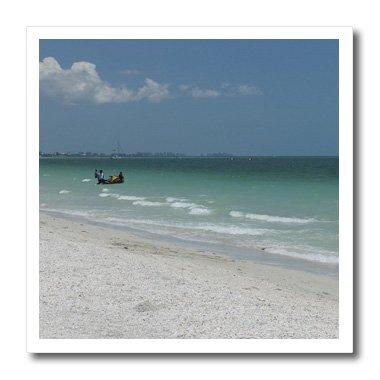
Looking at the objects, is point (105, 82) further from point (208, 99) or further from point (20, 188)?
point (20, 188)

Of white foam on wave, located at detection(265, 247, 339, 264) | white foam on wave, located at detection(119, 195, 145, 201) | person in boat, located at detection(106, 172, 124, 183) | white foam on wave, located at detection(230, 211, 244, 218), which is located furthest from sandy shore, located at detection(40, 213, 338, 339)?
person in boat, located at detection(106, 172, 124, 183)

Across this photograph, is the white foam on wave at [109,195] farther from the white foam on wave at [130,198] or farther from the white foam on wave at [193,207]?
the white foam on wave at [193,207]

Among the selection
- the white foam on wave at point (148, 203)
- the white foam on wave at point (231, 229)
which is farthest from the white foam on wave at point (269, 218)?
the white foam on wave at point (148, 203)

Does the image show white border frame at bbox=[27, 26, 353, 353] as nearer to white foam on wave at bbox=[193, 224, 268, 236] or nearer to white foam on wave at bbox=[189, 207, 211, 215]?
white foam on wave at bbox=[193, 224, 268, 236]

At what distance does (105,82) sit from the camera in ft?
17.7

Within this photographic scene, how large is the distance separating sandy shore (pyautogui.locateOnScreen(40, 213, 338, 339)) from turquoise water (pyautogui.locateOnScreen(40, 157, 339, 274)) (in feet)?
3.80

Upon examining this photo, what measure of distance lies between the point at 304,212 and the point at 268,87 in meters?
8.25

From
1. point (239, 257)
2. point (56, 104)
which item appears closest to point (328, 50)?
point (56, 104)

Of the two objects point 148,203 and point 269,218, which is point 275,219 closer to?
point 269,218
